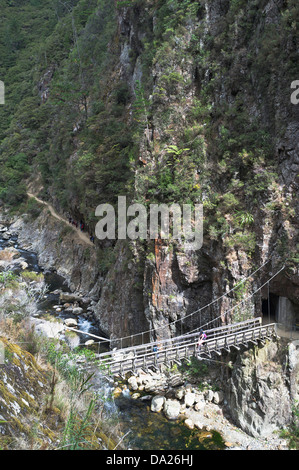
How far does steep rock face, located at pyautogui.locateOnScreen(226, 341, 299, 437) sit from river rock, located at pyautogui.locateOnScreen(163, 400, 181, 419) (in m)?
1.99

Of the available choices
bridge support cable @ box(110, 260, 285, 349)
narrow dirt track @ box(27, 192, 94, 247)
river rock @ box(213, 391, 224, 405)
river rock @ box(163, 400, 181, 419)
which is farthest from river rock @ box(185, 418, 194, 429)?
narrow dirt track @ box(27, 192, 94, 247)

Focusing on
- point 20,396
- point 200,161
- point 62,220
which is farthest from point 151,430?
point 62,220

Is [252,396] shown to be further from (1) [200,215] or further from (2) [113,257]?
(2) [113,257]

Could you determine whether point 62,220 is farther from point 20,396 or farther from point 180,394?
point 20,396

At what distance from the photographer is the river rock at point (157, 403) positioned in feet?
40.8

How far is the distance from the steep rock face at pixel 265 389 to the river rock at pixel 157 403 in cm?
260

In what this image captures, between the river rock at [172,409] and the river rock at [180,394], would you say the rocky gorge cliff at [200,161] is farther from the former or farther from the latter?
the river rock at [172,409]

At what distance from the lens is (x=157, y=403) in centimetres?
1253

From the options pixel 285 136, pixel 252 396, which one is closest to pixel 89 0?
pixel 285 136

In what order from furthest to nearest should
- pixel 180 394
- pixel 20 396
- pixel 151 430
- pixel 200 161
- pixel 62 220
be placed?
pixel 62 220
pixel 200 161
pixel 180 394
pixel 151 430
pixel 20 396

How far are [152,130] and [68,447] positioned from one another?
16071 millimetres

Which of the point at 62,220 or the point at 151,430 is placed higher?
the point at 62,220

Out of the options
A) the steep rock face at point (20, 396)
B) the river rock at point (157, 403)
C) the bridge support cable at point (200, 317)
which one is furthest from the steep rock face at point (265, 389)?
the steep rock face at point (20, 396)

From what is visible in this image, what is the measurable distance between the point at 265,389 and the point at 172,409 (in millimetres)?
3434
